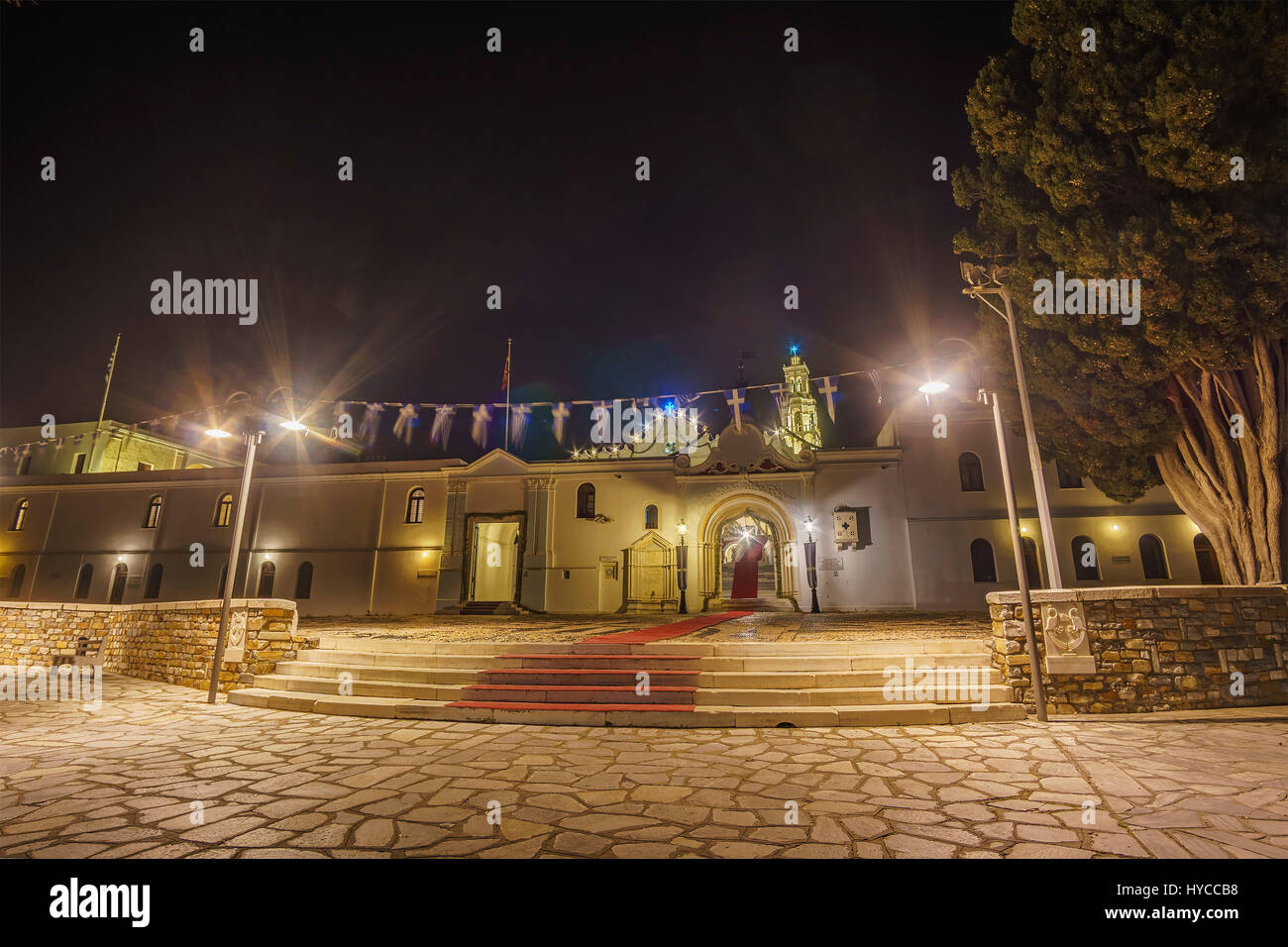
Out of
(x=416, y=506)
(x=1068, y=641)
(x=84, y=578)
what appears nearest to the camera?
(x=1068, y=641)

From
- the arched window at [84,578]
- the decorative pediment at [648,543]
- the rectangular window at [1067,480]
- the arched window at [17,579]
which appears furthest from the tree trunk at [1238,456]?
the arched window at [17,579]

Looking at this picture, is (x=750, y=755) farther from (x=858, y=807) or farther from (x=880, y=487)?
(x=880, y=487)

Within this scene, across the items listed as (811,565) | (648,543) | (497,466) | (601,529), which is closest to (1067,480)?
(811,565)

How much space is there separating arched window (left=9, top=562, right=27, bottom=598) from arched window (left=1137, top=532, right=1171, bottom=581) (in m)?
47.2

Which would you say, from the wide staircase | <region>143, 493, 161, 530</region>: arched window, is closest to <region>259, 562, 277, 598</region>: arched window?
<region>143, 493, 161, 530</region>: arched window

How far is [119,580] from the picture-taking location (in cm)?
2586

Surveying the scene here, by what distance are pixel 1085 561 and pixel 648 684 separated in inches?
764

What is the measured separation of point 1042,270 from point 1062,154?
194cm

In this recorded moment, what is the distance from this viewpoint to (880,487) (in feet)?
70.3

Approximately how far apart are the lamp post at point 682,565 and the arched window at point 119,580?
2525 centimetres

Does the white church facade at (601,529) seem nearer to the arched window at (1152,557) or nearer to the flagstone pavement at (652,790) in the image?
the arched window at (1152,557)

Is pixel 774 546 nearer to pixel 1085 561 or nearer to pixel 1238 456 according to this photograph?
pixel 1085 561

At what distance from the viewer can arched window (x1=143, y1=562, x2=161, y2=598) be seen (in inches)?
998
